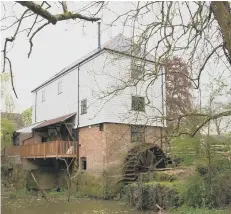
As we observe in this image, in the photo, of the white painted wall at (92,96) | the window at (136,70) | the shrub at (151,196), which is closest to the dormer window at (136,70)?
the window at (136,70)

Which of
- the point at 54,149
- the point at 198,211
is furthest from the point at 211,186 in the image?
the point at 54,149

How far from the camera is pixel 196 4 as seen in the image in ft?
17.6

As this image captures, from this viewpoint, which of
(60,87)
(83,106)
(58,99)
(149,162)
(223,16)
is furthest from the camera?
(58,99)

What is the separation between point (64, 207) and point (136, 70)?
1247cm

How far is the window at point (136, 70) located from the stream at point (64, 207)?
10.1 meters

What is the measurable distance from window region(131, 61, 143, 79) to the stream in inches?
398

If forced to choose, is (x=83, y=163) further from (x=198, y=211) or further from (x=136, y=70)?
(x=136, y=70)

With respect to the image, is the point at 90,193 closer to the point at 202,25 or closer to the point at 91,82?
the point at 91,82

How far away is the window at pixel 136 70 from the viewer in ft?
20.1

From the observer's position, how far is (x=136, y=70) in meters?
6.29

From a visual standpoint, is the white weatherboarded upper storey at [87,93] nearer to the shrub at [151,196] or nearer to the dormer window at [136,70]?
the shrub at [151,196]

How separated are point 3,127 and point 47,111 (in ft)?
11.2

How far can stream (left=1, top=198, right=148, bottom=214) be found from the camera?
15.8 meters

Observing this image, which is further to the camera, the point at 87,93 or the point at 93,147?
the point at 87,93
